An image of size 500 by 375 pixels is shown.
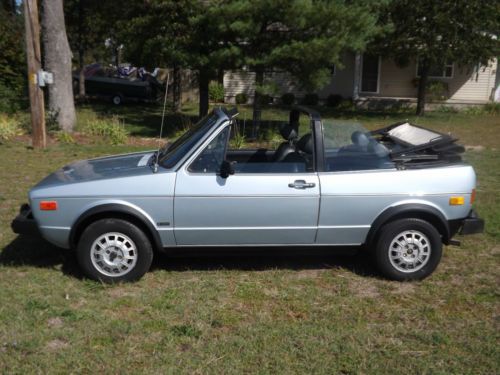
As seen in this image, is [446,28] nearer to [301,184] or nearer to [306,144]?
[306,144]

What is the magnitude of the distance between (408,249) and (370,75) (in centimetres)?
2355

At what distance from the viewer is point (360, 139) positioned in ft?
16.6

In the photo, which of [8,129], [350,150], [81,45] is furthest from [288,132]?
[81,45]

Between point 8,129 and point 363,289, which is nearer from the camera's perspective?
point 363,289

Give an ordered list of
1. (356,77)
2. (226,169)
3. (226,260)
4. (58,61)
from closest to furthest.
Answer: (226,169) → (226,260) → (58,61) → (356,77)

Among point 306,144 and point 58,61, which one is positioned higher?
point 58,61

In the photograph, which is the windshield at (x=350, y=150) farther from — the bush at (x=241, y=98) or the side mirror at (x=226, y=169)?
the bush at (x=241, y=98)

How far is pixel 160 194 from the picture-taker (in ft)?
15.0

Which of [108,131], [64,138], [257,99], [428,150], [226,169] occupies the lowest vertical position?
[64,138]

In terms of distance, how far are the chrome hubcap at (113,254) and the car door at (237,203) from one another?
44 cm

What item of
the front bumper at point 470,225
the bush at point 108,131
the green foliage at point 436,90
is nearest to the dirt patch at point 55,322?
the front bumper at point 470,225

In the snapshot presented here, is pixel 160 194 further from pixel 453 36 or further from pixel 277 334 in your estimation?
pixel 453 36

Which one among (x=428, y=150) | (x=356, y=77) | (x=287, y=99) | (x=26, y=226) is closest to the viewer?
(x=26, y=226)

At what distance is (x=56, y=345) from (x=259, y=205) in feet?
6.37
